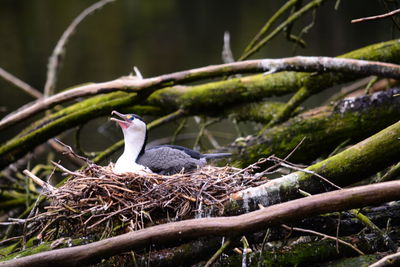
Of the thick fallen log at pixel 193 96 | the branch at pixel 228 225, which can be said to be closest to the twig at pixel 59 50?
the thick fallen log at pixel 193 96

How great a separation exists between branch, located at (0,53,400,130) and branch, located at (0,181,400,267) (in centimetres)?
180

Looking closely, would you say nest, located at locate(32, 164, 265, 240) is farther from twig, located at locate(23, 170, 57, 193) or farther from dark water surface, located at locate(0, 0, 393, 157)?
dark water surface, located at locate(0, 0, 393, 157)

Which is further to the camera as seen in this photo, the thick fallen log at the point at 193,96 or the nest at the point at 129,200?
the thick fallen log at the point at 193,96

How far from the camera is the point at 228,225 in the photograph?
6.77ft

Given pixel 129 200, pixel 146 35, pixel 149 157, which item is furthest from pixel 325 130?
pixel 146 35

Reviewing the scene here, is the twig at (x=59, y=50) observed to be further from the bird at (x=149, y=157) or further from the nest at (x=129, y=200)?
the nest at (x=129, y=200)

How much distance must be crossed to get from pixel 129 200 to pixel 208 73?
1.41m

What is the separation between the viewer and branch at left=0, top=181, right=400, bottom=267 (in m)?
2.04

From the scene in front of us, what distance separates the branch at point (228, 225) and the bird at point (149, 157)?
1.26 m

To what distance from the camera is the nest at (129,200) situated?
2678 millimetres

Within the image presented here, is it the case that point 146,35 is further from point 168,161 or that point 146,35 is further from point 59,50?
point 168,161

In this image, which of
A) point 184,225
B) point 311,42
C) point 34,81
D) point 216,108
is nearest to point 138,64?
point 34,81

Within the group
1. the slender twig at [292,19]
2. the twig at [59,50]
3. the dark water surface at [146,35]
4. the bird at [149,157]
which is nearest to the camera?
the bird at [149,157]

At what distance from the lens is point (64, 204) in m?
2.68
